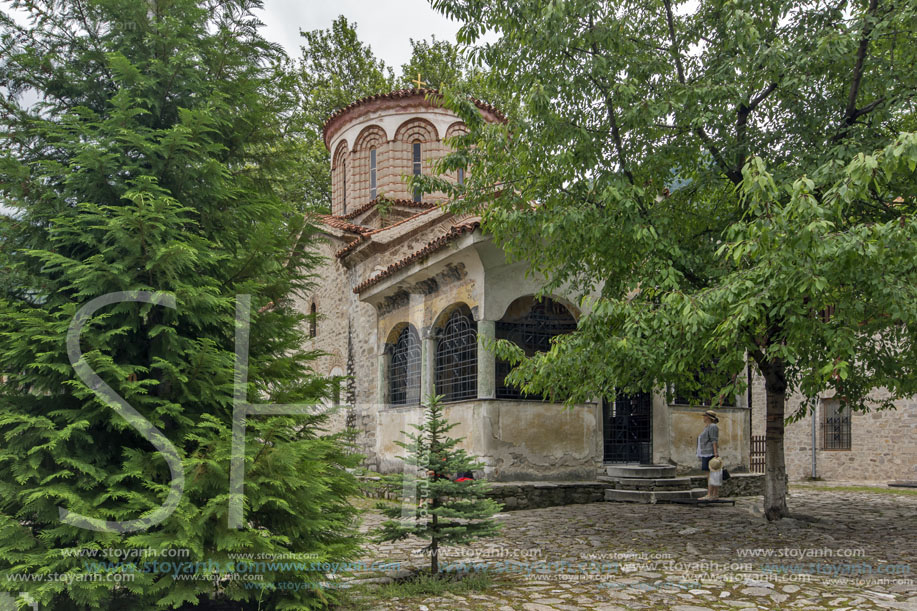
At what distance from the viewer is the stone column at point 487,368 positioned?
9.95 metres

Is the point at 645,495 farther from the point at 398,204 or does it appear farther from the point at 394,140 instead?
the point at 394,140

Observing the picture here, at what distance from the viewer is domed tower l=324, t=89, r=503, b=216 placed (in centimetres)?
1636

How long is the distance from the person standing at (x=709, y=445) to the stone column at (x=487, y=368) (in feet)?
11.1

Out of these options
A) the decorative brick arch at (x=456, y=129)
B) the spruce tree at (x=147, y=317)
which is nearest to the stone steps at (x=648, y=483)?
the spruce tree at (x=147, y=317)

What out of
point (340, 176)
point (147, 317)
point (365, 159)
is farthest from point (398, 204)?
point (147, 317)

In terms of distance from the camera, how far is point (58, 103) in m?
4.52

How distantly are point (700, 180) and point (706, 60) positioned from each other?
124cm

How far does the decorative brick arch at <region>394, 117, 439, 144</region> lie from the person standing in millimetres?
9294

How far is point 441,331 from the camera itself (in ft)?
38.1

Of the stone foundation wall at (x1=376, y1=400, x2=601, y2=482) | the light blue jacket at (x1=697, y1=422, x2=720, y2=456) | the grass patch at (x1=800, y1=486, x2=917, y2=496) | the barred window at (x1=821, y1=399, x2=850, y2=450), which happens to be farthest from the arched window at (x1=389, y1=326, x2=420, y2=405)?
the barred window at (x1=821, y1=399, x2=850, y2=450)

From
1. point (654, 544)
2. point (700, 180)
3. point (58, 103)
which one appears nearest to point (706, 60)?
point (700, 180)

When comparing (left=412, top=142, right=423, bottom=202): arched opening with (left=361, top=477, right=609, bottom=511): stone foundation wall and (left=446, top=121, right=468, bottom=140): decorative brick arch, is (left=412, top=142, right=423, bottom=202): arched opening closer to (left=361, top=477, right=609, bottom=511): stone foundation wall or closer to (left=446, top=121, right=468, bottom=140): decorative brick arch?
(left=446, top=121, right=468, bottom=140): decorative brick arch

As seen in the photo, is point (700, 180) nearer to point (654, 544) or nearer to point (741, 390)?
point (741, 390)

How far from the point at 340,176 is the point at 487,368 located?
31.9ft
